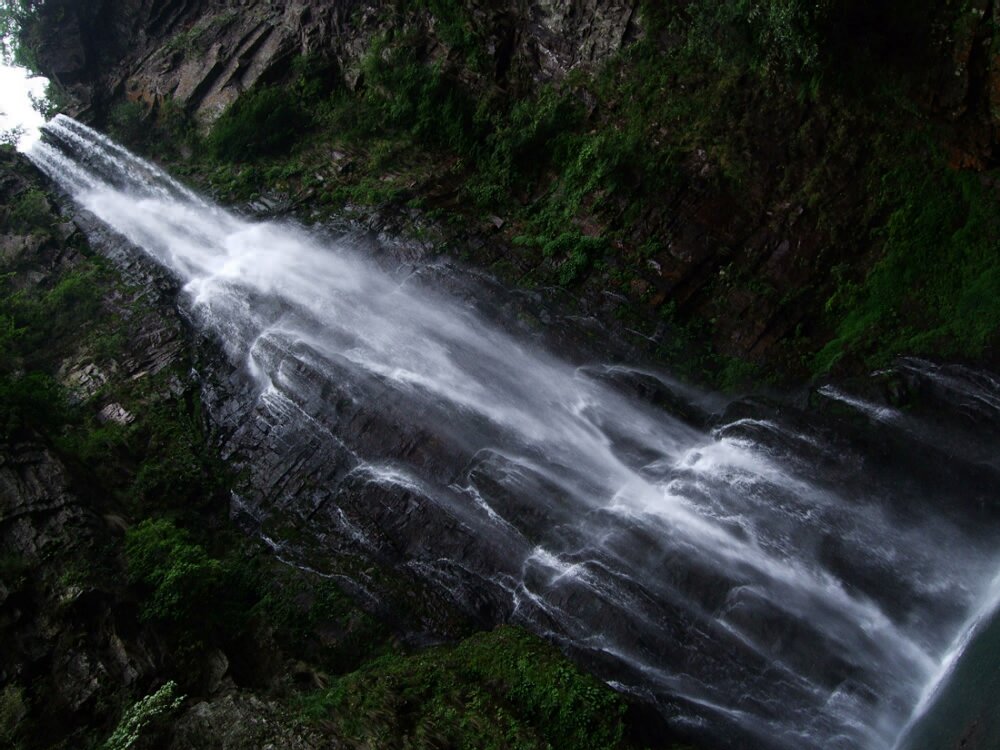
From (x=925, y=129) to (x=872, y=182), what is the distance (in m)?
1.32

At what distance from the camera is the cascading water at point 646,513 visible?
1102 cm

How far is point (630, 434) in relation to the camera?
48.6ft

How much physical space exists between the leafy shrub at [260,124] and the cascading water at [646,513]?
22.0ft

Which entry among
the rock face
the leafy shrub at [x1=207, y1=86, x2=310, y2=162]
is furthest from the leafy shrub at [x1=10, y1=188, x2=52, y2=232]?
Answer: the leafy shrub at [x1=207, y1=86, x2=310, y2=162]

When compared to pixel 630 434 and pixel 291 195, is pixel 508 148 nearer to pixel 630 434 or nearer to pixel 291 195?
pixel 291 195

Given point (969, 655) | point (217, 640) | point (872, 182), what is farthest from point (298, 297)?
point (969, 655)

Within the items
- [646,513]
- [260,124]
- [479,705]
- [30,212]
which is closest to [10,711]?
[479,705]

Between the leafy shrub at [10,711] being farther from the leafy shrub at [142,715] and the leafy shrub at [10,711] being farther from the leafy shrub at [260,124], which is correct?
the leafy shrub at [260,124]

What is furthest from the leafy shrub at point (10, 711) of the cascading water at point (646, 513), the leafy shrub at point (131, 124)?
the leafy shrub at point (131, 124)

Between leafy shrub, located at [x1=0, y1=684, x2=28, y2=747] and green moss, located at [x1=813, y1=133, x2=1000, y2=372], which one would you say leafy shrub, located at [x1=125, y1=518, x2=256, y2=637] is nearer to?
leafy shrub, located at [x1=0, y1=684, x2=28, y2=747]

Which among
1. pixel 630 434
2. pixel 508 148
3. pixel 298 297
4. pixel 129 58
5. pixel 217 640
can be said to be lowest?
pixel 217 640

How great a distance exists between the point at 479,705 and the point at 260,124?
62.3 feet

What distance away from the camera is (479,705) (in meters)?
9.55

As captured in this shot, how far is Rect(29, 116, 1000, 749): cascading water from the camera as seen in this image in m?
11.0
